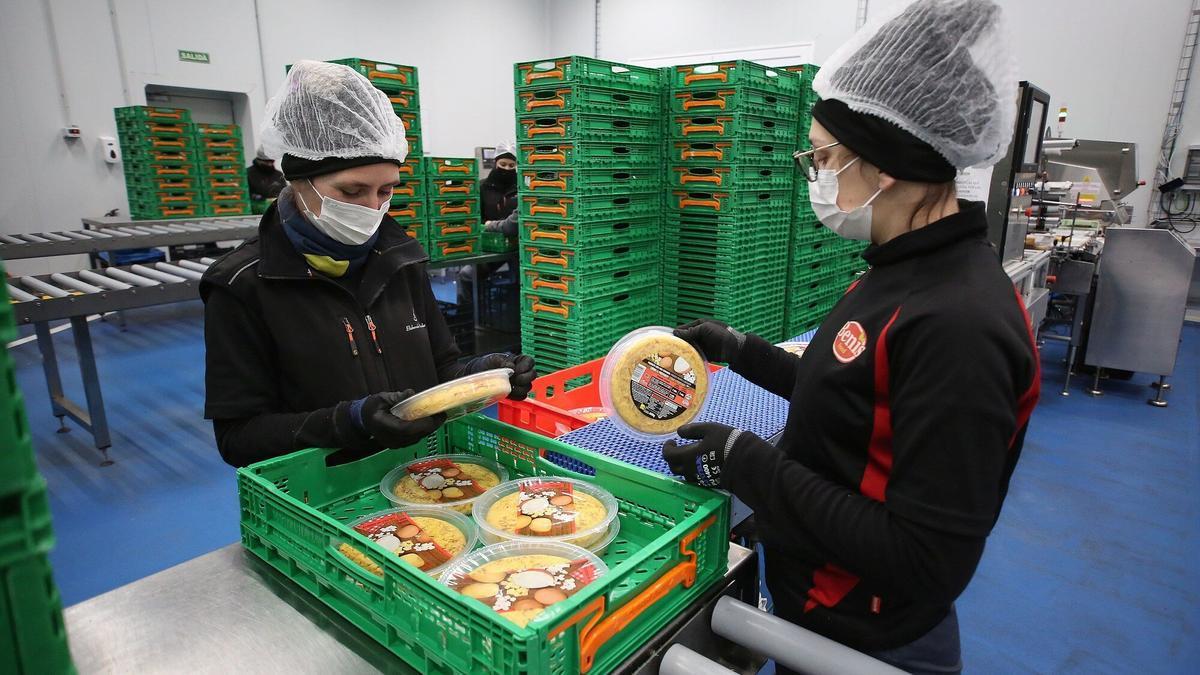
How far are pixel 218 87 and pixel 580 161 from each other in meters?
7.01

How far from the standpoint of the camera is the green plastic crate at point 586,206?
3.61 m

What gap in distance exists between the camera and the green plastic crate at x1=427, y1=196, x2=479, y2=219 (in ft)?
15.7

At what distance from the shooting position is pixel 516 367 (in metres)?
1.53

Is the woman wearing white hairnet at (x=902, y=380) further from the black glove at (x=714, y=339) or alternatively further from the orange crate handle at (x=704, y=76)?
the orange crate handle at (x=704, y=76)

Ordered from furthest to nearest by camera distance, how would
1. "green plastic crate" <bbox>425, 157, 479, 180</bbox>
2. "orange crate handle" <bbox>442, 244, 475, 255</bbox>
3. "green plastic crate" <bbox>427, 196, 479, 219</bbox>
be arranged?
"orange crate handle" <bbox>442, 244, 475, 255</bbox> < "green plastic crate" <bbox>427, 196, 479, 219</bbox> < "green plastic crate" <bbox>425, 157, 479, 180</bbox>

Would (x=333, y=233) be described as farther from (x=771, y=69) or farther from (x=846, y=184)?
(x=771, y=69)

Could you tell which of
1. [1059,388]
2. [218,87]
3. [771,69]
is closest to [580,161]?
[771,69]

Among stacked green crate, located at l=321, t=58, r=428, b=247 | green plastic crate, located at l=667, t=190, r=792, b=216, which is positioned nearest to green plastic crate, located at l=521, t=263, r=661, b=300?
green plastic crate, located at l=667, t=190, r=792, b=216

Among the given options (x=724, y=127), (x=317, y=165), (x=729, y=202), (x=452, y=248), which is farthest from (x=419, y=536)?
(x=452, y=248)

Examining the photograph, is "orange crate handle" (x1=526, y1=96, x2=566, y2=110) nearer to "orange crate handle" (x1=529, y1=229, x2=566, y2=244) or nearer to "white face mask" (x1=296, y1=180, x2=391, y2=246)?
"orange crate handle" (x1=529, y1=229, x2=566, y2=244)

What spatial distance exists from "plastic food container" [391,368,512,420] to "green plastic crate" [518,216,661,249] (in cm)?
254

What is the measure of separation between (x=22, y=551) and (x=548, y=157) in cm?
349

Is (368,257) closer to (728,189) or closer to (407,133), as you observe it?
(728,189)

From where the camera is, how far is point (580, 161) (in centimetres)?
353
